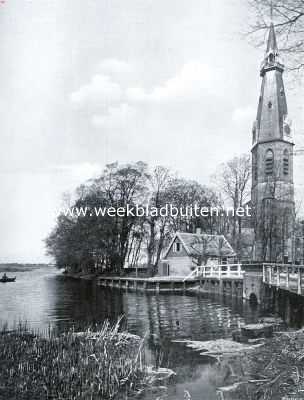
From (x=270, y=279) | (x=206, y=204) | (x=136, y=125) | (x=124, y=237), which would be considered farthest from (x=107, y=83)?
(x=206, y=204)

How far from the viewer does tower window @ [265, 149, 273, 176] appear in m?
34.1

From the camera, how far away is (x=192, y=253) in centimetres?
2891

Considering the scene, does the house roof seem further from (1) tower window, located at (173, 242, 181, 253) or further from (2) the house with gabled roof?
(1) tower window, located at (173, 242, 181, 253)

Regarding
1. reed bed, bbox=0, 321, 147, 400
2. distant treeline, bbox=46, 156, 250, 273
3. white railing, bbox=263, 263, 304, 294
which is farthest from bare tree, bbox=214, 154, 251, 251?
reed bed, bbox=0, 321, 147, 400

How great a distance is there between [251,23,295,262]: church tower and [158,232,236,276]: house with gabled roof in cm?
251

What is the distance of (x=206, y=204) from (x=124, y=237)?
7.36m

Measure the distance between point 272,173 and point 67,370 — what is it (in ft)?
99.1

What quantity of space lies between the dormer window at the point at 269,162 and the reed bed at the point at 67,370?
28630 millimetres

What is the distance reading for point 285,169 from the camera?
34.5m

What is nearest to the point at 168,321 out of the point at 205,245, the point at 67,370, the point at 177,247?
the point at 67,370

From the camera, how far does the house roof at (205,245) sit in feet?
95.8

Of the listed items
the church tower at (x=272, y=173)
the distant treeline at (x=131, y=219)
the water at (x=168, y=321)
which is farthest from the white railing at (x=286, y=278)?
the church tower at (x=272, y=173)

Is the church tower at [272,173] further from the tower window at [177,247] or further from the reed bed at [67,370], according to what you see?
the reed bed at [67,370]

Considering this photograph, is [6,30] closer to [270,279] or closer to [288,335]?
[288,335]
